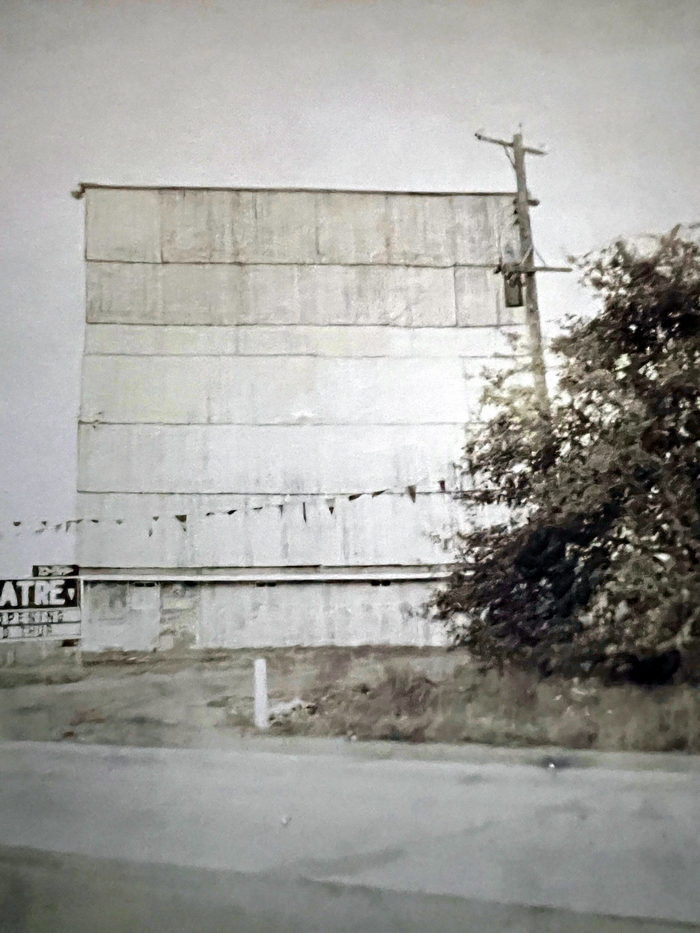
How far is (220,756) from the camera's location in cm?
316

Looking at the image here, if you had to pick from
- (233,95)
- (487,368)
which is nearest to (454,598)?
(487,368)

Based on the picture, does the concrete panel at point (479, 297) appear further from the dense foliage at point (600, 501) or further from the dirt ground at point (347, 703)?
the dirt ground at point (347, 703)

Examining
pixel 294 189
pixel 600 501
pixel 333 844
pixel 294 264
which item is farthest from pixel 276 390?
pixel 333 844

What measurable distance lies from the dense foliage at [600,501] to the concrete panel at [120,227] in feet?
5.17

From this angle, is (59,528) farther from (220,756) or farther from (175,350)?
(220,756)

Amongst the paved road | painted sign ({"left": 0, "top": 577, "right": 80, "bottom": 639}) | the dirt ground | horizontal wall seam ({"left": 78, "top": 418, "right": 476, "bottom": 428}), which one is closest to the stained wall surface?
horizontal wall seam ({"left": 78, "top": 418, "right": 476, "bottom": 428})

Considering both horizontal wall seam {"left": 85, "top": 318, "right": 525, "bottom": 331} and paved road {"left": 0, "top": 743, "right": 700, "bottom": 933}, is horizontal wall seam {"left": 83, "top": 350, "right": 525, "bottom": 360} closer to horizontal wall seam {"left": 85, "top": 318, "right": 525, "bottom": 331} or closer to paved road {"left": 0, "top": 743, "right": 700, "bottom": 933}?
horizontal wall seam {"left": 85, "top": 318, "right": 525, "bottom": 331}

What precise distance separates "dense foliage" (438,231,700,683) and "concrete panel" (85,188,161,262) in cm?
158

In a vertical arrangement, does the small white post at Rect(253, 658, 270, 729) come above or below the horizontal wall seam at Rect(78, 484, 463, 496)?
below

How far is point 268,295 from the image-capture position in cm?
353

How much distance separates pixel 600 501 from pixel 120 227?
227 centimetres

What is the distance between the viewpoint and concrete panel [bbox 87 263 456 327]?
3502 millimetres

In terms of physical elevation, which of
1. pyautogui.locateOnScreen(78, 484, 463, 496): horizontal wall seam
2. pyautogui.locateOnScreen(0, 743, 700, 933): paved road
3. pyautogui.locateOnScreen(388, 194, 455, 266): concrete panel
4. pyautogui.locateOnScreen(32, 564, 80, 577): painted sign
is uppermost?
pyautogui.locateOnScreen(388, 194, 455, 266): concrete panel

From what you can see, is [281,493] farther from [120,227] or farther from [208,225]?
[120,227]
